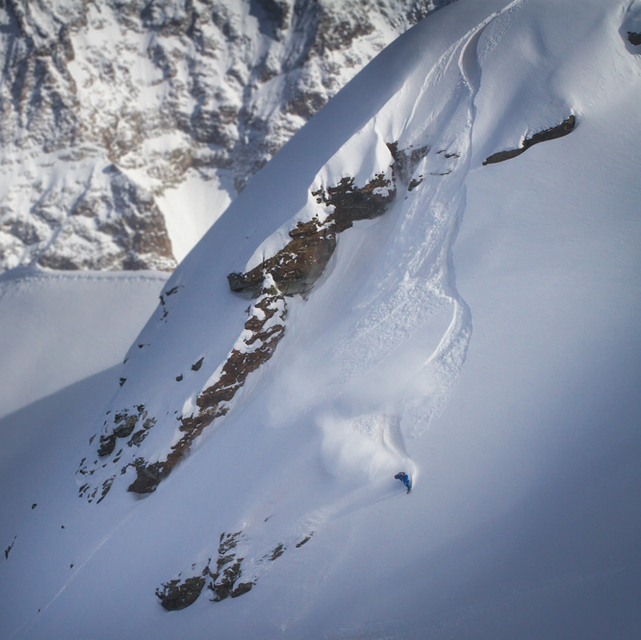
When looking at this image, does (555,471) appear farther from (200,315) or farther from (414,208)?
(200,315)

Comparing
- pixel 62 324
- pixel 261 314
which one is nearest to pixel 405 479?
pixel 261 314

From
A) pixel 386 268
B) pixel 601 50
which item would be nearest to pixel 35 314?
pixel 386 268

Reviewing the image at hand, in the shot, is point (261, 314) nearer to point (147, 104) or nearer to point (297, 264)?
point (297, 264)

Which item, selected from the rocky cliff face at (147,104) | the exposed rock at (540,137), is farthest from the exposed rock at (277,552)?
the rocky cliff face at (147,104)

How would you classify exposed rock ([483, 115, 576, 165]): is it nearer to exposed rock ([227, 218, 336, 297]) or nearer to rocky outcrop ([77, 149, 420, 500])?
rocky outcrop ([77, 149, 420, 500])

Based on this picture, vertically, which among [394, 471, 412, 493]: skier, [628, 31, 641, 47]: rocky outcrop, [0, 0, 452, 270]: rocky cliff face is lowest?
[394, 471, 412, 493]: skier

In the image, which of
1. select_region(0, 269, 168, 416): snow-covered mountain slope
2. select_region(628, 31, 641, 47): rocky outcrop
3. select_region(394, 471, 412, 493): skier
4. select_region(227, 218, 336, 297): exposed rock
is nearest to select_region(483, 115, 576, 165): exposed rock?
select_region(628, 31, 641, 47): rocky outcrop

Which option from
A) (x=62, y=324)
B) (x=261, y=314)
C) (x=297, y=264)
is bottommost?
(x=261, y=314)
